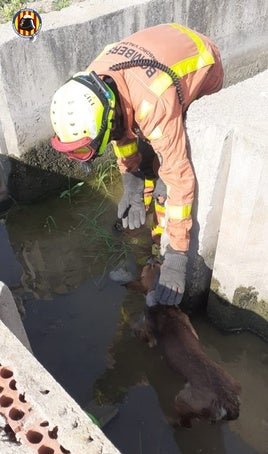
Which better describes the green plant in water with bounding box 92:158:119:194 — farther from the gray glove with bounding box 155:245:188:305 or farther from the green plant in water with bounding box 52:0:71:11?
the gray glove with bounding box 155:245:188:305

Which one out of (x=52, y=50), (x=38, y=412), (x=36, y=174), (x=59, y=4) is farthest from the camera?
(x=36, y=174)

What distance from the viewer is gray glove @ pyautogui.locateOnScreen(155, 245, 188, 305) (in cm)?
354

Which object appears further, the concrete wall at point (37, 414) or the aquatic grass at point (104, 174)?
the aquatic grass at point (104, 174)

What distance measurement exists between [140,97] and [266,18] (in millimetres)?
4070

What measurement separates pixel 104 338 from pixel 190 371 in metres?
0.99

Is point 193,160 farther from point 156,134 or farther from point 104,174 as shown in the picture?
point 104,174

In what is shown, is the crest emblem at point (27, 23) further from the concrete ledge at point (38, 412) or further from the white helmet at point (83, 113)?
the concrete ledge at point (38, 412)

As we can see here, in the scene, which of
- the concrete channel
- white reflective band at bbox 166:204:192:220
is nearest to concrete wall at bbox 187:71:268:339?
the concrete channel

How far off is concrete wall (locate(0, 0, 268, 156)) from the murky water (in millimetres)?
942

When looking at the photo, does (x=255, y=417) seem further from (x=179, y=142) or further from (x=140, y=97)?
(x=140, y=97)

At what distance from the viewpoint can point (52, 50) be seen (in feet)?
15.1

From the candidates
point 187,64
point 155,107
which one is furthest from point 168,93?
point 187,64

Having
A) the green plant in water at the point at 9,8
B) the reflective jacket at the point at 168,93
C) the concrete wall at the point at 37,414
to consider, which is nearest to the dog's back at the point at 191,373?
the reflective jacket at the point at 168,93

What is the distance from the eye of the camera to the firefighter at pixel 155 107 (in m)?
3.12
